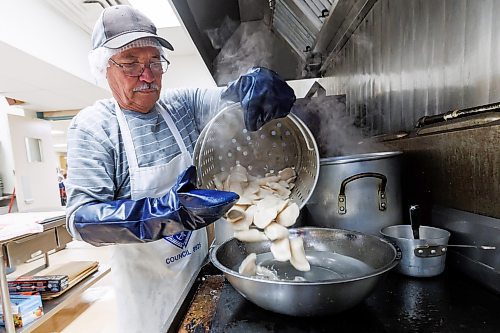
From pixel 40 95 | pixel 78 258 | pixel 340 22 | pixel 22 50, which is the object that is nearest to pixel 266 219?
pixel 340 22

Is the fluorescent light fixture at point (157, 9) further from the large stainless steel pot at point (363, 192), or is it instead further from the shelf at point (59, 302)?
the shelf at point (59, 302)

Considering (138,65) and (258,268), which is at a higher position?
(138,65)

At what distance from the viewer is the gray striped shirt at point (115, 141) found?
0.83 meters

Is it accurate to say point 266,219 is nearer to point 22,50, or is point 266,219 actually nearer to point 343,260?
point 343,260

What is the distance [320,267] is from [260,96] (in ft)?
1.55

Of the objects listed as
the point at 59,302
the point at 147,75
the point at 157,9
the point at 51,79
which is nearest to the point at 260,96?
the point at 147,75

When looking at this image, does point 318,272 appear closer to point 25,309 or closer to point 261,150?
point 261,150

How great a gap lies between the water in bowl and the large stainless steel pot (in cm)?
11

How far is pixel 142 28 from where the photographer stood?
882 mm

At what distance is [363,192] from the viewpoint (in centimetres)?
87

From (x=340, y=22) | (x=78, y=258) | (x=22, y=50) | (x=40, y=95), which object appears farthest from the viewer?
(x=40, y=95)

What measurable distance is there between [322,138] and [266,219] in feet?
2.56

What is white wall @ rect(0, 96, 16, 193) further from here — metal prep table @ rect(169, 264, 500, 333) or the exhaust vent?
metal prep table @ rect(169, 264, 500, 333)

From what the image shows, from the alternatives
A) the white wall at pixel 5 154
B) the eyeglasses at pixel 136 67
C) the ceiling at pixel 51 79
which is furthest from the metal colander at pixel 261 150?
the white wall at pixel 5 154
